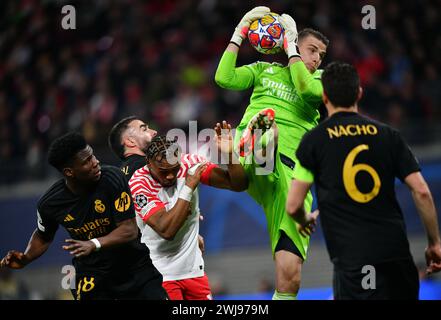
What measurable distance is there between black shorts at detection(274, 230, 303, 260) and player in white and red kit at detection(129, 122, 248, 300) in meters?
0.53

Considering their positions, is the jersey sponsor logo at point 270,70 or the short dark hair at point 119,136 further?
the short dark hair at point 119,136

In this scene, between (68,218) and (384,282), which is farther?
(68,218)

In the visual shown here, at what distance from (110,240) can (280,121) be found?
1793 millimetres

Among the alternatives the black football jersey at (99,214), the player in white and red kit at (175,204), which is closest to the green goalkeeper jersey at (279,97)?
the player in white and red kit at (175,204)

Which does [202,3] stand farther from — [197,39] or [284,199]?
[284,199]

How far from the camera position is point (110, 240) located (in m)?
6.30

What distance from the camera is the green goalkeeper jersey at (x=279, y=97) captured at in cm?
701

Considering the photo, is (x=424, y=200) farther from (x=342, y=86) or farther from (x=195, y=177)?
(x=195, y=177)

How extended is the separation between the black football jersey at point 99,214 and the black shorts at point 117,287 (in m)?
0.06

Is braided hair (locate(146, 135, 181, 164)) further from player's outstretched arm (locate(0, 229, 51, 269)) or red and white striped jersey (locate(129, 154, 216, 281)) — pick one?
player's outstretched arm (locate(0, 229, 51, 269))

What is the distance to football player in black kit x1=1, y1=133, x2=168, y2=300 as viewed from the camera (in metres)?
6.39

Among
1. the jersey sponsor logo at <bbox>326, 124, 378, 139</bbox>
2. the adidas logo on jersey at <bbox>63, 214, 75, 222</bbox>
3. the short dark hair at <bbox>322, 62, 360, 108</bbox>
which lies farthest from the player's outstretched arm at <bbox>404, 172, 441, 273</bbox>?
the adidas logo on jersey at <bbox>63, 214, 75, 222</bbox>

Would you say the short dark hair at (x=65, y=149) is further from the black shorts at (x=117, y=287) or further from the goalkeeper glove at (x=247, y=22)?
the goalkeeper glove at (x=247, y=22)

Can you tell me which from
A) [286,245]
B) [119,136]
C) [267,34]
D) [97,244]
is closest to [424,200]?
[286,245]
